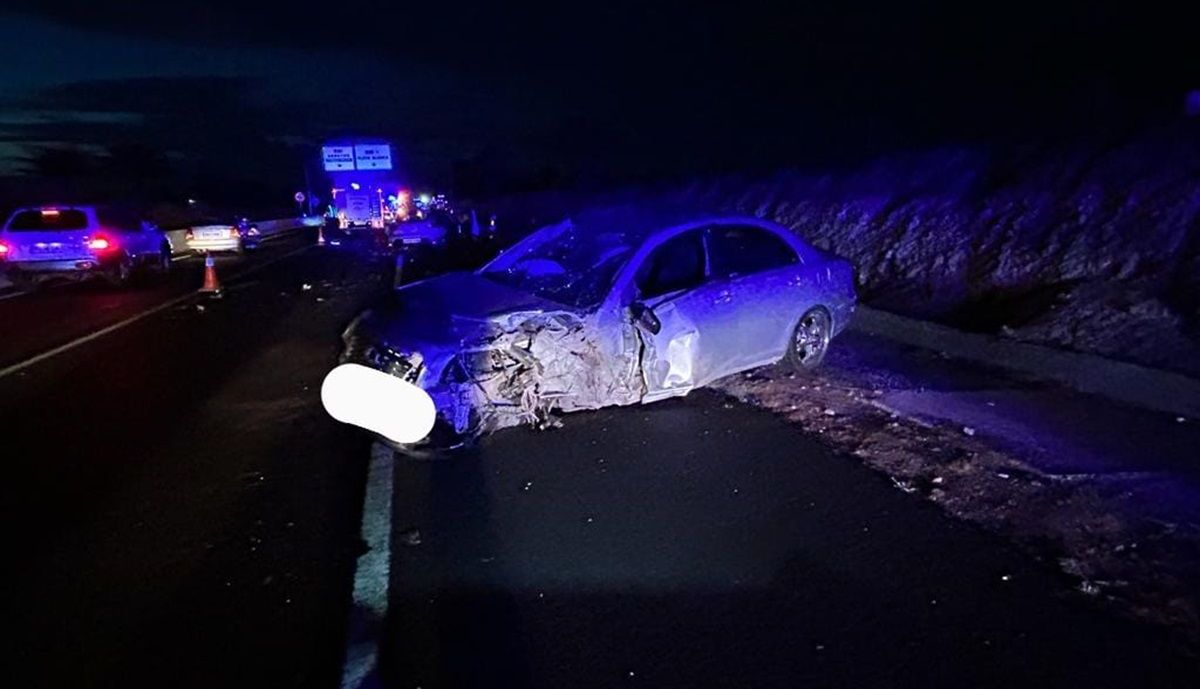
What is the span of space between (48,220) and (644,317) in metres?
16.4

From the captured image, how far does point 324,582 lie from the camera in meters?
4.41

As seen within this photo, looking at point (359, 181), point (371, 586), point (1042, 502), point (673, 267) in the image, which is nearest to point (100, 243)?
point (673, 267)

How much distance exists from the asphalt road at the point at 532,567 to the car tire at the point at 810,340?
121 cm

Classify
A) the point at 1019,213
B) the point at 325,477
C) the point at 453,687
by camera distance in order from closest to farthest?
the point at 453,687 < the point at 325,477 < the point at 1019,213

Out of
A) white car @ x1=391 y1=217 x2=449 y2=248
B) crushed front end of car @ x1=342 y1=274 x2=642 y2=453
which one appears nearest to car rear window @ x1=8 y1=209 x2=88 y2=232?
white car @ x1=391 y1=217 x2=449 y2=248

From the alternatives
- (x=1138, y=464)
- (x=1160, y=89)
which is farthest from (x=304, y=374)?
(x=1160, y=89)

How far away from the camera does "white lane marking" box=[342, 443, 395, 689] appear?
11.8ft

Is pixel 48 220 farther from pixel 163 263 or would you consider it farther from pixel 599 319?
pixel 599 319

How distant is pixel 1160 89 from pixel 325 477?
19271mm

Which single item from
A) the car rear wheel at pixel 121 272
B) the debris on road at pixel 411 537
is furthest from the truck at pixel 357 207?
the debris on road at pixel 411 537

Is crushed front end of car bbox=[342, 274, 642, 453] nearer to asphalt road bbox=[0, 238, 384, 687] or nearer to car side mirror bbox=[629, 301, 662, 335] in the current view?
car side mirror bbox=[629, 301, 662, 335]

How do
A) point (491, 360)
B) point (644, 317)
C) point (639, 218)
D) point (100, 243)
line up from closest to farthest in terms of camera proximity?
point (491, 360)
point (644, 317)
point (639, 218)
point (100, 243)

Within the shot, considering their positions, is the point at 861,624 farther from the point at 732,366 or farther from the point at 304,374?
the point at 304,374

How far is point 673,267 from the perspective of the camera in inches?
284
